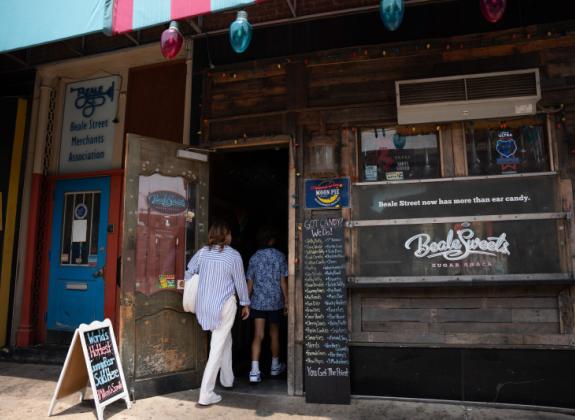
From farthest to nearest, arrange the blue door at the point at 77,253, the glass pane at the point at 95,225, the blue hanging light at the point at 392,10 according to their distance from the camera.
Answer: the glass pane at the point at 95,225 → the blue door at the point at 77,253 → the blue hanging light at the point at 392,10

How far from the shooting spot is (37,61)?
21.4 feet

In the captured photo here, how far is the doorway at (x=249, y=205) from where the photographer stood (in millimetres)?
5684

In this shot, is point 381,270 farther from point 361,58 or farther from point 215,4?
point 215,4

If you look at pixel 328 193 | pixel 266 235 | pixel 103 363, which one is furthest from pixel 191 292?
pixel 328 193

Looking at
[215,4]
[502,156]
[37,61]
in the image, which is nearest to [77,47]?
[37,61]

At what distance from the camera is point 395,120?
15.4ft

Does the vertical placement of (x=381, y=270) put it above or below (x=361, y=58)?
below

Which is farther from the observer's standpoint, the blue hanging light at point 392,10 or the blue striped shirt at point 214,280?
the blue striped shirt at point 214,280

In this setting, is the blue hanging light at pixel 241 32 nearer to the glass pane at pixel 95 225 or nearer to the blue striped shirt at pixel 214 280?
the blue striped shirt at pixel 214 280

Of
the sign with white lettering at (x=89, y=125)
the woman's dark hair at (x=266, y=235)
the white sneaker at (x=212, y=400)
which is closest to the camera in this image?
the white sneaker at (x=212, y=400)

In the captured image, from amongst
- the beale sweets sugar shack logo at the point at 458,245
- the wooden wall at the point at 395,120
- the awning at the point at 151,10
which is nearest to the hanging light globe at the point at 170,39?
the awning at the point at 151,10

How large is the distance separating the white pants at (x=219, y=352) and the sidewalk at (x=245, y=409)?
171 millimetres

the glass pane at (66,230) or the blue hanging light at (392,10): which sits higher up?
the blue hanging light at (392,10)

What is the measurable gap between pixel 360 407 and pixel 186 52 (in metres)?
4.66
